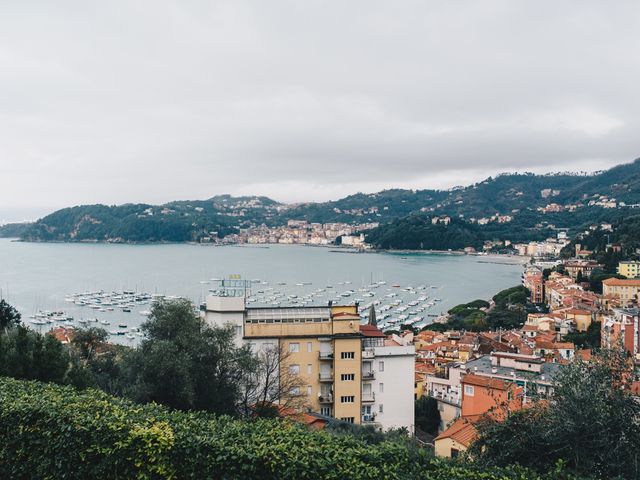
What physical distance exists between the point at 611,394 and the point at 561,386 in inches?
17.2

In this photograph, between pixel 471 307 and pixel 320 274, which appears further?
pixel 320 274

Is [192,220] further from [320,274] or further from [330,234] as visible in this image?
[320,274]

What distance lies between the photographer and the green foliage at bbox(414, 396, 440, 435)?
15523mm

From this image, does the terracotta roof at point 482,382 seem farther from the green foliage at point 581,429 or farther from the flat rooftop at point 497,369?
the green foliage at point 581,429

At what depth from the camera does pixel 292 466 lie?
3.66 m

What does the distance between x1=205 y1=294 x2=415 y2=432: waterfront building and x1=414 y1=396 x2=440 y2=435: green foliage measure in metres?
3.12

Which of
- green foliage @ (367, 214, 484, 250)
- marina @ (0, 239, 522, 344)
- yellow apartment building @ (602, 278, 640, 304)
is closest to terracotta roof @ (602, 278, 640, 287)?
yellow apartment building @ (602, 278, 640, 304)

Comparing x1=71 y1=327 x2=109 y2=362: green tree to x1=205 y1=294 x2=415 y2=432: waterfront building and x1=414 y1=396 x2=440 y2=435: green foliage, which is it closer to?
x1=205 y1=294 x2=415 y2=432: waterfront building

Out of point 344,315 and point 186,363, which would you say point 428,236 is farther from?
point 186,363

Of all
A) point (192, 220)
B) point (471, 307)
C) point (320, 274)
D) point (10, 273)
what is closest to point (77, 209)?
point (192, 220)

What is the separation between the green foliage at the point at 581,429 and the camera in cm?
464

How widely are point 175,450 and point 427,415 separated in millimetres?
13198

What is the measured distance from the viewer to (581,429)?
15.8 ft

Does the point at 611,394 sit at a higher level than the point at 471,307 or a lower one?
higher
